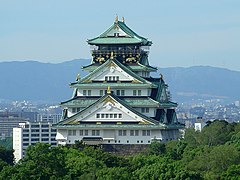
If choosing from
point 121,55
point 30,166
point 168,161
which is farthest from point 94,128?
point 30,166

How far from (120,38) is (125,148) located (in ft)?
29.6

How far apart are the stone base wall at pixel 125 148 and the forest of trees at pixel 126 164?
142 inches

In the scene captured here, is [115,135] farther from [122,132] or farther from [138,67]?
[138,67]

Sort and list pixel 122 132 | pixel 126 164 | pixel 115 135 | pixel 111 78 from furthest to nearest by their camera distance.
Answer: pixel 111 78
pixel 115 135
pixel 122 132
pixel 126 164

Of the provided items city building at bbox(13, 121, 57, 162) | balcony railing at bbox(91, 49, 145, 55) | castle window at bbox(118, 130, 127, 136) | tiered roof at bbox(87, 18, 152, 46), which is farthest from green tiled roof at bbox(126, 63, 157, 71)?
city building at bbox(13, 121, 57, 162)

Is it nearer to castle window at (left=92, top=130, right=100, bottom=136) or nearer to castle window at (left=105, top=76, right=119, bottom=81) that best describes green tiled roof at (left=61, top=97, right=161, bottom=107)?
castle window at (left=105, top=76, right=119, bottom=81)

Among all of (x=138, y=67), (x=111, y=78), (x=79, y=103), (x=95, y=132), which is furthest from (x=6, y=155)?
(x=138, y=67)

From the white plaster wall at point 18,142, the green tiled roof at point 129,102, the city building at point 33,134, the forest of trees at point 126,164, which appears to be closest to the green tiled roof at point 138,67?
the green tiled roof at point 129,102

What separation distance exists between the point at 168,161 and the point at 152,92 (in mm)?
20359

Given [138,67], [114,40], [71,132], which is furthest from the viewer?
[114,40]

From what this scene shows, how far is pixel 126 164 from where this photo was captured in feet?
221

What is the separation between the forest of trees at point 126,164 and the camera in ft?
192

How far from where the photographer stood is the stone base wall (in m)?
81.2

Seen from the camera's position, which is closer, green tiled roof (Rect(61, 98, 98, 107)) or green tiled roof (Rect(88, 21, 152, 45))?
green tiled roof (Rect(61, 98, 98, 107))
